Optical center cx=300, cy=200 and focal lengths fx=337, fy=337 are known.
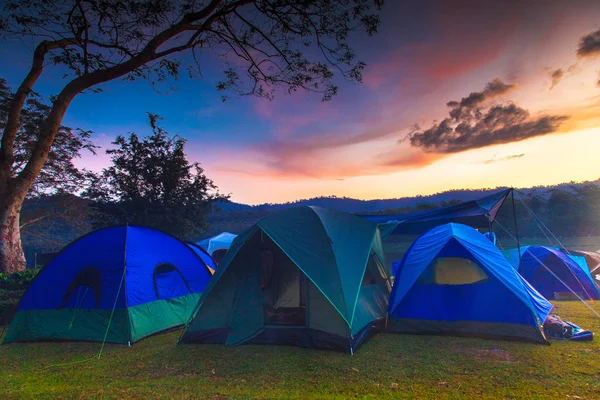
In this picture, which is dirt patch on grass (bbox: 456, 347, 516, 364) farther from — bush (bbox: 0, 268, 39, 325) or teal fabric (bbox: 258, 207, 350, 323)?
bush (bbox: 0, 268, 39, 325)

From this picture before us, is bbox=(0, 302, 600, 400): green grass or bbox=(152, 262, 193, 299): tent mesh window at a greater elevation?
bbox=(152, 262, 193, 299): tent mesh window

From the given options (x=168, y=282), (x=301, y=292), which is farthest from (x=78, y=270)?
(x=301, y=292)

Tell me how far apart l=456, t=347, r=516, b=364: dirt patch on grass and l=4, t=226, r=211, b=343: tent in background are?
219 inches

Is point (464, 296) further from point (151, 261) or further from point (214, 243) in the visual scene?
point (214, 243)

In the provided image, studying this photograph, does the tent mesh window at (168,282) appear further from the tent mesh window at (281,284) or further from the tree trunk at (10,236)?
the tree trunk at (10,236)

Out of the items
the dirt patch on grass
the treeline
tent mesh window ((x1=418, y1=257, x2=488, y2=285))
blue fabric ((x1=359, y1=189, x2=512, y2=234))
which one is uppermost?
the treeline

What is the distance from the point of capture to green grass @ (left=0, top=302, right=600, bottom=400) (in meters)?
3.84

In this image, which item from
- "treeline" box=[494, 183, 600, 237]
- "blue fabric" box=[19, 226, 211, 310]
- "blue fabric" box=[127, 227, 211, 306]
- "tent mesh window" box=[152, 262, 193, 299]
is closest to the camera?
"blue fabric" box=[19, 226, 211, 310]

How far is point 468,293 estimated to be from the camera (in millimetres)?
5812

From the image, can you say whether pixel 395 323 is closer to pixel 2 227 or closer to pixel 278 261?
pixel 278 261

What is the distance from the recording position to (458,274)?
6043 millimetres

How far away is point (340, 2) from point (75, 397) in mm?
11304


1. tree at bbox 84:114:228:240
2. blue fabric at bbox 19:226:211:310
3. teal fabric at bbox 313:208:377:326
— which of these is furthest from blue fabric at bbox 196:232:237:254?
teal fabric at bbox 313:208:377:326

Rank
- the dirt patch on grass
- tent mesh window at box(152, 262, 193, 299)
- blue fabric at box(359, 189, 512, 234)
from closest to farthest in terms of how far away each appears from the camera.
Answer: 1. the dirt patch on grass
2. tent mesh window at box(152, 262, 193, 299)
3. blue fabric at box(359, 189, 512, 234)
